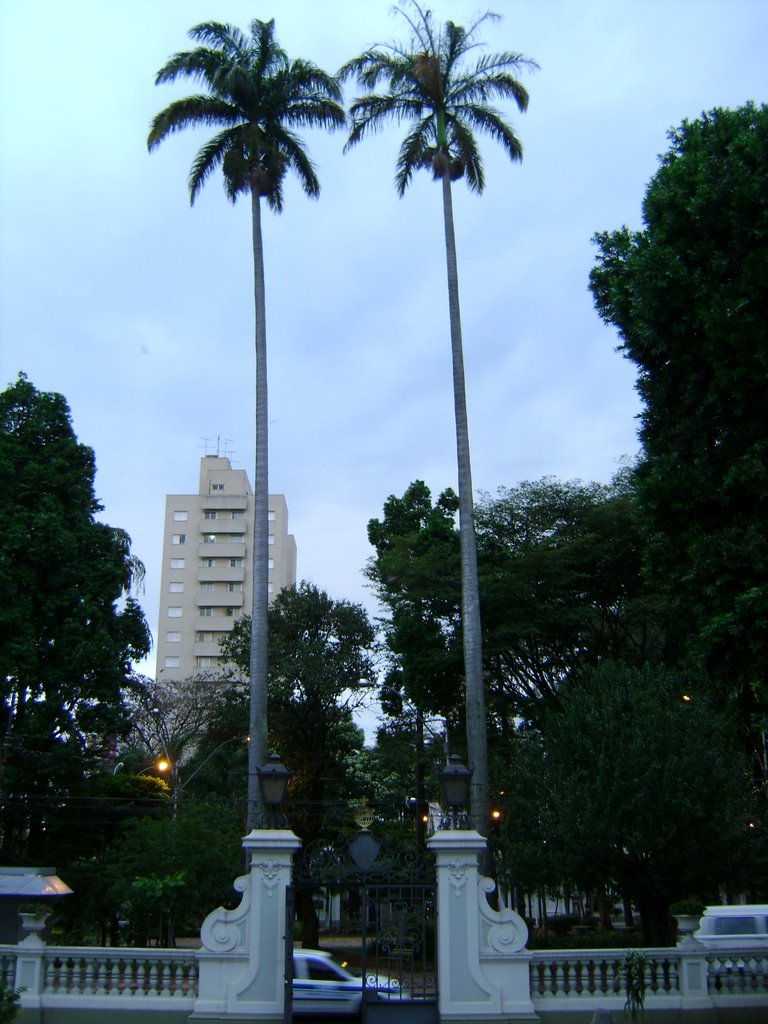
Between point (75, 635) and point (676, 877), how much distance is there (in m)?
18.1

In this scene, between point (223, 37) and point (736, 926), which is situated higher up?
point (223, 37)

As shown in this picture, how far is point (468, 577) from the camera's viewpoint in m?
23.3

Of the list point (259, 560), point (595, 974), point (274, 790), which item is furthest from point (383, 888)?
point (259, 560)

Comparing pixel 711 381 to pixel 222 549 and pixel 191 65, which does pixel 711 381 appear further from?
pixel 222 549

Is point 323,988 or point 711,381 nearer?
point 711,381

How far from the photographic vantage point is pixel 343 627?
142 ft

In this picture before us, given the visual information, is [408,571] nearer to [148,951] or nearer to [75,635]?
[75,635]

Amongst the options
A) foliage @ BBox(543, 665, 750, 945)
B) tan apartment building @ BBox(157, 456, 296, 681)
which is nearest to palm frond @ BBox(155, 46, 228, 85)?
foliage @ BBox(543, 665, 750, 945)

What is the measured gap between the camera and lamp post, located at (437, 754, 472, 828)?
1425 cm

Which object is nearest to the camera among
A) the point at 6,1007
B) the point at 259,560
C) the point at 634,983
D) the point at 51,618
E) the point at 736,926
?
the point at 6,1007

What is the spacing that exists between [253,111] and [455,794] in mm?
19607

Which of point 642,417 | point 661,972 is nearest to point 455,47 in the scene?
point 642,417

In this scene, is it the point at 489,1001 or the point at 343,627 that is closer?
the point at 489,1001

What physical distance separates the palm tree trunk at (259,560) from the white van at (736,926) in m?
9.27
